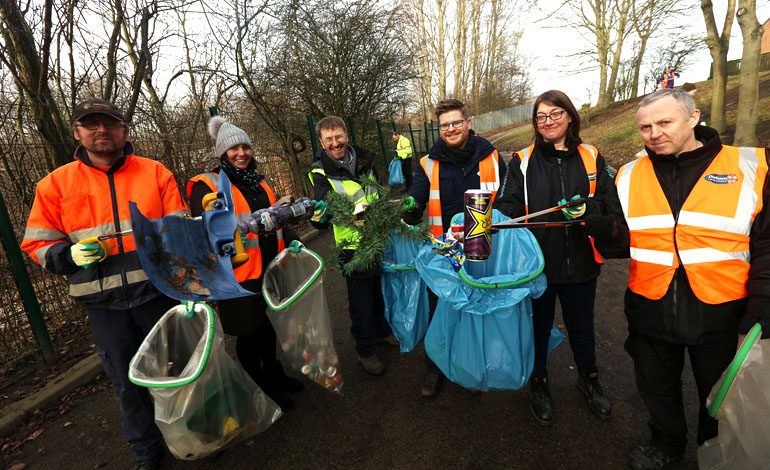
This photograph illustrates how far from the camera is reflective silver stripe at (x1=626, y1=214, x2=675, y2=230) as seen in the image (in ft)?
5.28

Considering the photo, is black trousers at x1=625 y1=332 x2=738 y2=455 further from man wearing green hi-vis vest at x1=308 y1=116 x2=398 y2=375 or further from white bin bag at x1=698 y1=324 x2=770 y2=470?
man wearing green hi-vis vest at x1=308 y1=116 x2=398 y2=375

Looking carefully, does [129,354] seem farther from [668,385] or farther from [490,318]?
[668,385]

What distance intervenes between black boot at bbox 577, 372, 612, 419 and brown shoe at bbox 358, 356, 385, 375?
4.63 feet

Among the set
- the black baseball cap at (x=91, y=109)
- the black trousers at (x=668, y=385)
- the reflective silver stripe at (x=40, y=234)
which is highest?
the black baseball cap at (x=91, y=109)

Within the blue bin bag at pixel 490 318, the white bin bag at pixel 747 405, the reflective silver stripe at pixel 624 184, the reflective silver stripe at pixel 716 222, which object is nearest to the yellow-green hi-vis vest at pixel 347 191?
the blue bin bag at pixel 490 318

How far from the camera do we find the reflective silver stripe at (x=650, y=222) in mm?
1609

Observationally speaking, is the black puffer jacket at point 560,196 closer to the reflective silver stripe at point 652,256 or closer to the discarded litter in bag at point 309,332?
the reflective silver stripe at point 652,256

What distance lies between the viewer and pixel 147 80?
6.01 m

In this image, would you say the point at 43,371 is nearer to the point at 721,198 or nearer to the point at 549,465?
the point at 549,465

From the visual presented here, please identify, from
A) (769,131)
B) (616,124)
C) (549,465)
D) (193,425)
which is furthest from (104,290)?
(616,124)

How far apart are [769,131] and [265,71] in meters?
12.3

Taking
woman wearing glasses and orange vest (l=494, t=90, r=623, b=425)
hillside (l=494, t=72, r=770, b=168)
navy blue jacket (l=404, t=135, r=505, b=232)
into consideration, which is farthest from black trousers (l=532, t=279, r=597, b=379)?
hillside (l=494, t=72, r=770, b=168)

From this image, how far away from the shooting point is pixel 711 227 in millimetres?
1521

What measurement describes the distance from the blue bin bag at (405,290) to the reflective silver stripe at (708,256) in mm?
1403
